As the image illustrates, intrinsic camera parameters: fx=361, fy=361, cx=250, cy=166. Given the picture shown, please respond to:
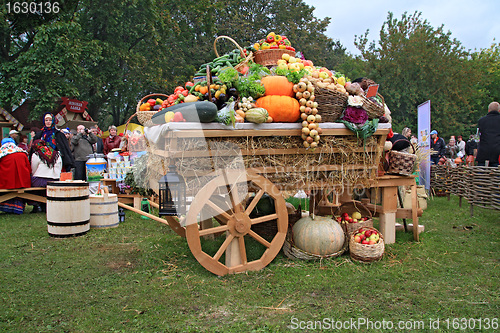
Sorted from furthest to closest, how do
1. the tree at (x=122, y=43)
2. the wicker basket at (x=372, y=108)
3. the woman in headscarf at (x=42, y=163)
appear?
the tree at (x=122, y=43) → the woman in headscarf at (x=42, y=163) → the wicker basket at (x=372, y=108)

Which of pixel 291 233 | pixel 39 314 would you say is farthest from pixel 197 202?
pixel 39 314

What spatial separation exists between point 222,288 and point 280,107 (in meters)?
1.95

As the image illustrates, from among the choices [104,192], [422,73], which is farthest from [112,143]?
[422,73]

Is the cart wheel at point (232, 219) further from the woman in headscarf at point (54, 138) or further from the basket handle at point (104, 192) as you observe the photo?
the woman in headscarf at point (54, 138)

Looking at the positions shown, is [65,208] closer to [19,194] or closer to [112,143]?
[19,194]

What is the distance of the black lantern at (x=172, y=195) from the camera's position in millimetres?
3686

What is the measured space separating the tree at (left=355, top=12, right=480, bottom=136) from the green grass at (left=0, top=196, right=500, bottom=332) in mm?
20863

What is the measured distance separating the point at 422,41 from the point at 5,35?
2299 cm

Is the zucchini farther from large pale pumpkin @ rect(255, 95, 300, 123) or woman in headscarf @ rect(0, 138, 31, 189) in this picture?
woman in headscarf @ rect(0, 138, 31, 189)

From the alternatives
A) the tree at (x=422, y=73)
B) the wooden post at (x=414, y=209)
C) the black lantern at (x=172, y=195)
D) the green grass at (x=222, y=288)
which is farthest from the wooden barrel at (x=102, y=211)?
the tree at (x=422, y=73)

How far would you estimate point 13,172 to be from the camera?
7.21 m

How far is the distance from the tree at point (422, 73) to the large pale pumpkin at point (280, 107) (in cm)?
2149

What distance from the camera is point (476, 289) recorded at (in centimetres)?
342

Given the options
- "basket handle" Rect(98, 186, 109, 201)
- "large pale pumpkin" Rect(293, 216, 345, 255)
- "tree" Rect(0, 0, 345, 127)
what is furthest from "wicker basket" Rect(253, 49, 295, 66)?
"tree" Rect(0, 0, 345, 127)
